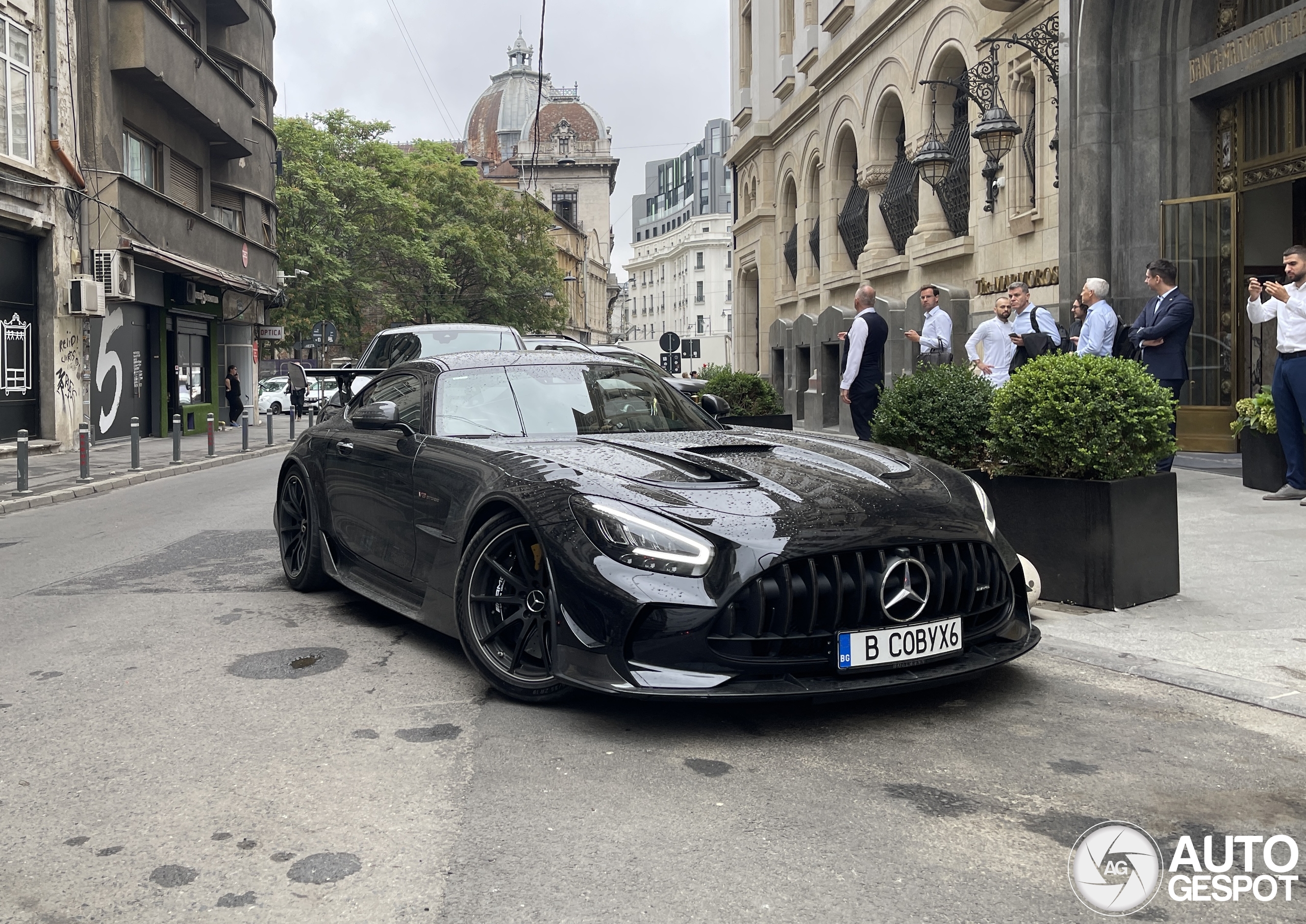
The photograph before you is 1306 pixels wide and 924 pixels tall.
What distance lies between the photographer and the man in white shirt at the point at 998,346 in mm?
12180

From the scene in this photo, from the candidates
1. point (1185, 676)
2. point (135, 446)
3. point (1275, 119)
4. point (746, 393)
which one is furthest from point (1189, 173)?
point (135, 446)

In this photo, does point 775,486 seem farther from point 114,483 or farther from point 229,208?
point 229,208

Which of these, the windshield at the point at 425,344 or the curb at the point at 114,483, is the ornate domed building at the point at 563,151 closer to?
the curb at the point at 114,483

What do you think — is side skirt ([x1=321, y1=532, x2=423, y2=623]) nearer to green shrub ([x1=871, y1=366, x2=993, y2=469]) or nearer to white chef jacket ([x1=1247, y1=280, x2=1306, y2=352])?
green shrub ([x1=871, y1=366, x2=993, y2=469])

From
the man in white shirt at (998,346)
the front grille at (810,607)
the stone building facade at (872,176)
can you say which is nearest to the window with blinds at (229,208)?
the stone building facade at (872,176)

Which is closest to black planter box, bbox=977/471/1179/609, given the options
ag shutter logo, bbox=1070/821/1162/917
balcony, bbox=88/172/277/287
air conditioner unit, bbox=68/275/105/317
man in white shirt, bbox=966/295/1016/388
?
ag shutter logo, bbox=1070/821/1162/917

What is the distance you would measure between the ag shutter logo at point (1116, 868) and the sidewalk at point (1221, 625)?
162 cm

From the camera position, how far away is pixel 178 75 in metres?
24.2

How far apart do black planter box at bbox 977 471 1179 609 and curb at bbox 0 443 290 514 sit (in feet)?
34.9

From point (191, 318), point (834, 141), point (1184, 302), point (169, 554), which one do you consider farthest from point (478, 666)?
point (191, 318)

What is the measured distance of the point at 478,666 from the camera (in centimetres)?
465

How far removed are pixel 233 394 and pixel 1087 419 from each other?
31075 mm

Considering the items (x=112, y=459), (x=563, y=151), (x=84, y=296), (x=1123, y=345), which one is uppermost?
(x=563, y=151)

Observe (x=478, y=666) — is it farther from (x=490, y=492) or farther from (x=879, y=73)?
(x=879, y=73)
